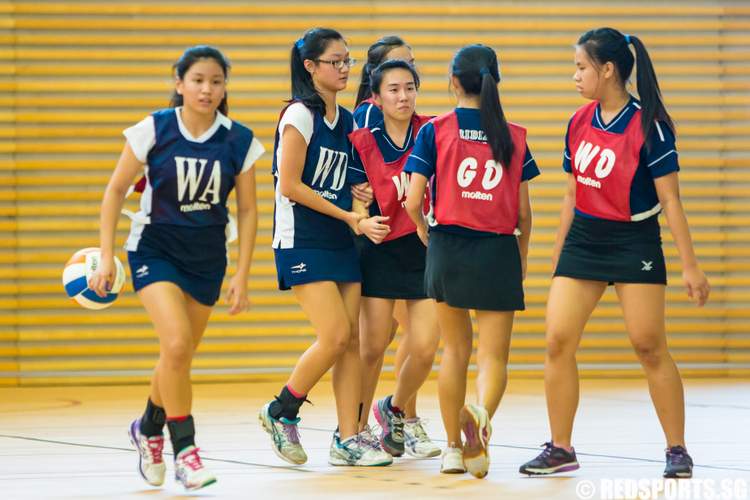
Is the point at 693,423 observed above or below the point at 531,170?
below

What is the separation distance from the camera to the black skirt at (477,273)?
436 centimetres

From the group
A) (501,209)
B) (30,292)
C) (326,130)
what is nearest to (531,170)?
(501,209)

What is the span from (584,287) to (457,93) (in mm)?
876

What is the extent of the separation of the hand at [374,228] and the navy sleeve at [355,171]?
0.98ft

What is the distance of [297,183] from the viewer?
4.68 metres

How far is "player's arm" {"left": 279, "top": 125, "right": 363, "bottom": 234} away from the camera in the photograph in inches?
184

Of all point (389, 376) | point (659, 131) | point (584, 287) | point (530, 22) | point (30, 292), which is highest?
point (530, 22)

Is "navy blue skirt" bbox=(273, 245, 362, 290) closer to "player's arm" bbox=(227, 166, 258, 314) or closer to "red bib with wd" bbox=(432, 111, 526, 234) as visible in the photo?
"player's arm" bbox=(227, 166, 258, 314)

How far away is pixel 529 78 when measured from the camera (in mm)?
9016

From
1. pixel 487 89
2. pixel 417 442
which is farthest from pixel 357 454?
pixel 487 89

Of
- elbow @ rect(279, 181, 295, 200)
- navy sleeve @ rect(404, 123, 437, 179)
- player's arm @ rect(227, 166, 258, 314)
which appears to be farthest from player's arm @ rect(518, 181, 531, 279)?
player's arm @ rect(227, 166, 258, 314)

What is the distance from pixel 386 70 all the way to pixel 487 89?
0.69 metres

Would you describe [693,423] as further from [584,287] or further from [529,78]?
[529,78]

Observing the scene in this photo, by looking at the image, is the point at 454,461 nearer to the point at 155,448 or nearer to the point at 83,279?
the point at 155,448
